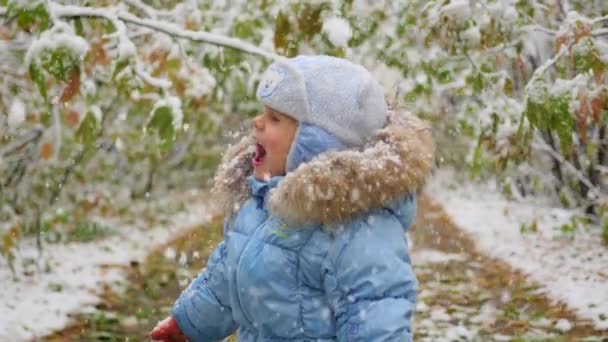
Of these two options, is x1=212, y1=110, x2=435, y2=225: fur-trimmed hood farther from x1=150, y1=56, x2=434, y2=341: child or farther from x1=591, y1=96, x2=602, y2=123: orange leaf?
x1=591, y1=96, x2=602, y2=123: orange leaf

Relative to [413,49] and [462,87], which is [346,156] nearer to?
[462,87]

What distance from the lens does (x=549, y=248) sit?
1066 centimetres

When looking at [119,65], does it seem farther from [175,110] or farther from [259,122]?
[259,122]

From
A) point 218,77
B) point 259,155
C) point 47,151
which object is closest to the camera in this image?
point 259,155

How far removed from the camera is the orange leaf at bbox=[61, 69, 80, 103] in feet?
11.9

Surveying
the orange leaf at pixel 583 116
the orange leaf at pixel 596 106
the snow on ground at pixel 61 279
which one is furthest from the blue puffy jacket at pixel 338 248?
the snow on ground at pixel 61 279

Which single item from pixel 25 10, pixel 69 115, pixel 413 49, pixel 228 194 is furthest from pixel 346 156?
pixel 413 49

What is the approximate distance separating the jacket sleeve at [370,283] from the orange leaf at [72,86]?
1751mm

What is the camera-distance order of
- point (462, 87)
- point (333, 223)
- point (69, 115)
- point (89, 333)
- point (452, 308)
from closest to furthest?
1. point (333, 223)
2. point (69, 115)
3. point (89, 333)
4. point (452, 308)
5. point (462, 87)

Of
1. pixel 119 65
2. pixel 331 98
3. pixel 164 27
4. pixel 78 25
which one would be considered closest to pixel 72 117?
pixel 78 25

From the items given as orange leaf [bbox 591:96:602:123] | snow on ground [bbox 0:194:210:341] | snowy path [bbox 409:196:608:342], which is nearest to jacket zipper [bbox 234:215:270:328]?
orange leaf [bbox 591:96:602:123]

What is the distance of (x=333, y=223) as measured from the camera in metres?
2.37

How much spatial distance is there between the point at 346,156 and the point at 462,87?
704 centimetres

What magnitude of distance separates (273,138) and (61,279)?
6634mm
